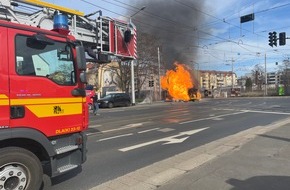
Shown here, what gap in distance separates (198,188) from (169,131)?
7282mm

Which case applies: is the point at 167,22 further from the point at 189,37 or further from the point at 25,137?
the point at 25,137

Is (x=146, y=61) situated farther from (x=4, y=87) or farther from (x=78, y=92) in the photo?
(x=4, y=87)

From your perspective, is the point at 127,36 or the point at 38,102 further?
the point at 127,36

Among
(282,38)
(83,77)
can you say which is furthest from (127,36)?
(282,38)

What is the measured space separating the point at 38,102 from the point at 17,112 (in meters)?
0.37

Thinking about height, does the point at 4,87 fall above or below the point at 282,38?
below

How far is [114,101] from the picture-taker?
117 feet

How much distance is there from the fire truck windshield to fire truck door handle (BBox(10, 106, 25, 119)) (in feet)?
1.53

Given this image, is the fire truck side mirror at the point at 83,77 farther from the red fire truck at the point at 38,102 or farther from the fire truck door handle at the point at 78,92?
the fire truck door handle at the point at 78,92

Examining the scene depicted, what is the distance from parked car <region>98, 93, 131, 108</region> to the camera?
34869 mm

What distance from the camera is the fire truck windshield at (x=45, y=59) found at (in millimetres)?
4725

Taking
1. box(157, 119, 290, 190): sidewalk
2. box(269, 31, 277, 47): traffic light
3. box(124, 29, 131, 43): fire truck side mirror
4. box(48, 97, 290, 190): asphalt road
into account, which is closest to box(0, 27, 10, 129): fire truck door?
box(48, 97, 290, 190): asphalt road

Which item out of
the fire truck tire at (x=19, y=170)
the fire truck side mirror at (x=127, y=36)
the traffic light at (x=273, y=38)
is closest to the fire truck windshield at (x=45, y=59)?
the fire truck tire at (x=19, y=170)

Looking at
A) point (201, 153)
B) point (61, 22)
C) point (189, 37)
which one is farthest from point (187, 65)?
point (61, 22)
